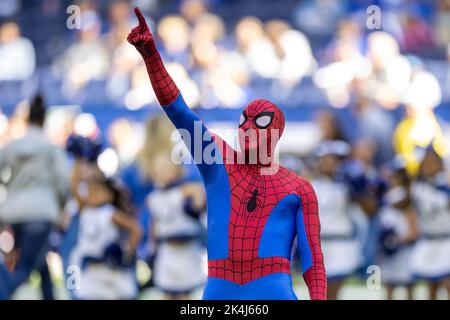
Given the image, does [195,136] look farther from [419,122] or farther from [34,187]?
[419,122]

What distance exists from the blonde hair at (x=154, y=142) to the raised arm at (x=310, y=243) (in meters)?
5.26

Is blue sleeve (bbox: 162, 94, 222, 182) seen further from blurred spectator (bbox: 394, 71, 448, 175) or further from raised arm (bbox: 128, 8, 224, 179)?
blurred spectator (bbox: 394, 71, 448, 175)

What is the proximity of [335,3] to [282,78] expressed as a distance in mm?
3205

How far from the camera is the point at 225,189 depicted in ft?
19.0

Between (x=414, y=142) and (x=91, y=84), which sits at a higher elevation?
(x=91, y=84)

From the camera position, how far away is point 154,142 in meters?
11.2

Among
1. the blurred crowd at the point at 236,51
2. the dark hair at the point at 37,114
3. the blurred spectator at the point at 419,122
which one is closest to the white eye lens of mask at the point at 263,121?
the dark hair at the point at 37,114

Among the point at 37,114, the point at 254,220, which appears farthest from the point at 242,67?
the point at 254,220

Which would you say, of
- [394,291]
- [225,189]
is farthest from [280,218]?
[394,291]

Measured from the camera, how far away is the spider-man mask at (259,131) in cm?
583

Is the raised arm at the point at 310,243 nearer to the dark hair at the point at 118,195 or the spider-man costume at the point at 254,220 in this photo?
the spider-man costume at the point at 254,220

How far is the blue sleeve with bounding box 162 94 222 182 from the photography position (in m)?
5.63
